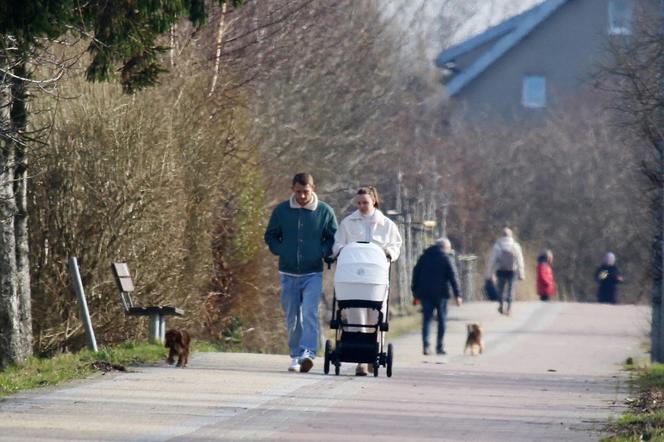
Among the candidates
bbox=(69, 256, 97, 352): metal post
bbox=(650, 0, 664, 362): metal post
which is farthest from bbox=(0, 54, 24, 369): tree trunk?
bbox=(650, 0, 664, 362): metal post

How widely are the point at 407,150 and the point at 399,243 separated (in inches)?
1166

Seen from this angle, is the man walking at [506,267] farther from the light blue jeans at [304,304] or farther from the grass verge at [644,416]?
the light blue jeans at [304,304]

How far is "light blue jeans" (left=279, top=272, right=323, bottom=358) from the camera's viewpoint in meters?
15.9

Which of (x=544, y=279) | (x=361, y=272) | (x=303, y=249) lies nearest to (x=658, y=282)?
A: (x=303, y=249)

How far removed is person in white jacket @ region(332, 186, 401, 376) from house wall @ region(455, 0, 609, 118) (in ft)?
160

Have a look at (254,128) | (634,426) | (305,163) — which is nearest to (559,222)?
(305,163)

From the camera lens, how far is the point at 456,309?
1506 inches

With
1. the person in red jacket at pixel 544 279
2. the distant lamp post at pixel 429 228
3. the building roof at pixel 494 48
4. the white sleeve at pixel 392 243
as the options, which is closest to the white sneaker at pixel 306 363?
the white sleeve at pixel 392 243

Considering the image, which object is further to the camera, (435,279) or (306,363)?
(435,279)

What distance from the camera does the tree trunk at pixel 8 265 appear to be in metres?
15.8

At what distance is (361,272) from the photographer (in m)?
15.1

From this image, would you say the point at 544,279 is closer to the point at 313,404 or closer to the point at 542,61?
the point at 542,61

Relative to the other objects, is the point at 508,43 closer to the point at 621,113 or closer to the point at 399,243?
the point at 621,113

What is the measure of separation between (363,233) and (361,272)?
640 mm
